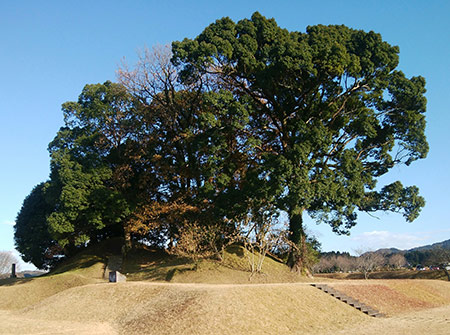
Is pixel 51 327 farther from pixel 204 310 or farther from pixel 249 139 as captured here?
pixel 249 139

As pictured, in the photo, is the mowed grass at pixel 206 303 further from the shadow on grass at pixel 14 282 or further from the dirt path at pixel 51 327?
the shadow on grass at pixel 14 282

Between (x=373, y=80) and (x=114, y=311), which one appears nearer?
(x=114, y=311)

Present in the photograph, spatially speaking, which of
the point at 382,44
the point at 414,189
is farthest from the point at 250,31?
the point at 414,189

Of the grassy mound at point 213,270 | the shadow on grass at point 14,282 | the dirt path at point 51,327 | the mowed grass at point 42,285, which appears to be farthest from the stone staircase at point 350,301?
the shadow on grass at point 14,282

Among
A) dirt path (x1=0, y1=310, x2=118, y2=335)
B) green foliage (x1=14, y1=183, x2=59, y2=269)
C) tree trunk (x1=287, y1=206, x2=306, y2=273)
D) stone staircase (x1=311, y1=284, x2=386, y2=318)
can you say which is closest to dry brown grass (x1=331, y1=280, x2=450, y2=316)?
stone staircase (x1=311, y1=284, x2=386, y2=318)

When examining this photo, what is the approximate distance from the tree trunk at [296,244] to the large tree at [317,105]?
6cm

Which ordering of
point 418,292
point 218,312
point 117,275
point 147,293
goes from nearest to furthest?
point 218,312, point 147,293, point 418,292, point 117,275

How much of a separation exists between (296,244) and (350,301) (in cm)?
775

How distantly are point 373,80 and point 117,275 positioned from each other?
18.7 meters

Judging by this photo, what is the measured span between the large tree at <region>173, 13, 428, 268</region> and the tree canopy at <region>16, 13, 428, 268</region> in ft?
0.22

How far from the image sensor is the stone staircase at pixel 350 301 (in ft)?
53.9

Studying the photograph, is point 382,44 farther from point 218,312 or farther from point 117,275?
point 117,275

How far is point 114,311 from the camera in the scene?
56.9 feet

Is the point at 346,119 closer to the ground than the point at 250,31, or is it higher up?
closer to the ground
